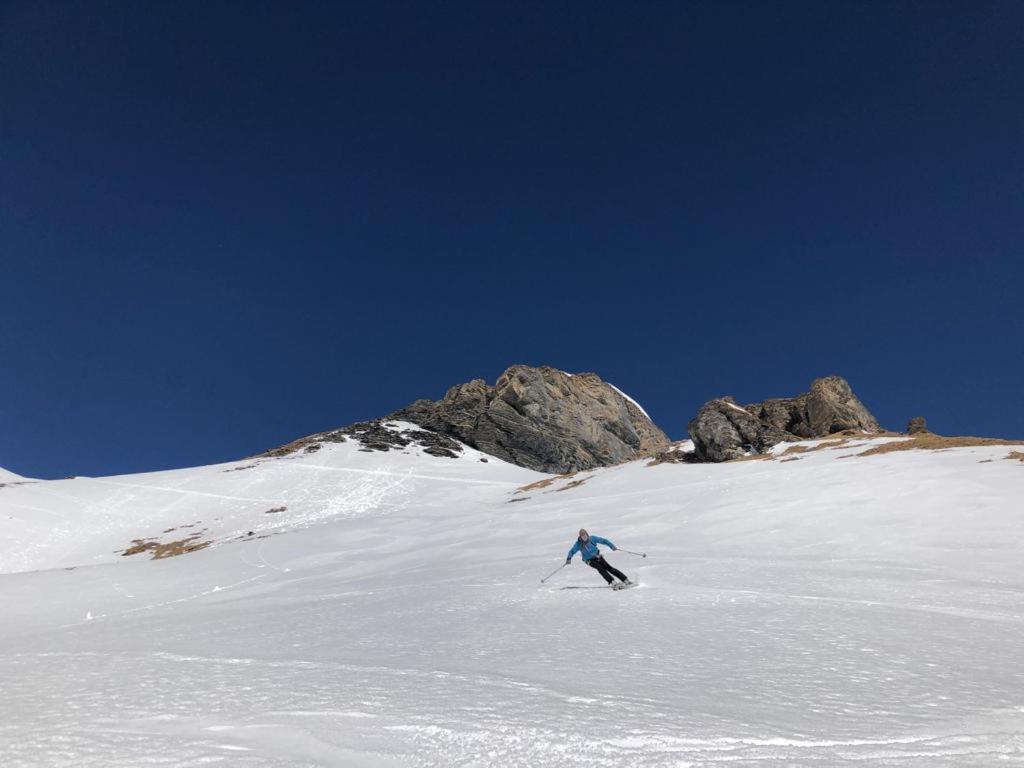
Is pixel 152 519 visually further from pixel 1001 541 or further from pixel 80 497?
pixel 1001 541

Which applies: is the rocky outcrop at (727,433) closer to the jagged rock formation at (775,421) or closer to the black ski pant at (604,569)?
the jagged rock formation at (775,421)

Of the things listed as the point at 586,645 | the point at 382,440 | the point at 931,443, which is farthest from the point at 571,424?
the point at 586,645

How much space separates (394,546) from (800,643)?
23990mm

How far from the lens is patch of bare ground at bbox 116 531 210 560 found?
38.6 meters

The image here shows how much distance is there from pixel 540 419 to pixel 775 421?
46.3m

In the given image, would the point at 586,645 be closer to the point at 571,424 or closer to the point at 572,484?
the point at 572,484

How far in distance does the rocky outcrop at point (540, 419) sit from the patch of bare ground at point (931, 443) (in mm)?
55608

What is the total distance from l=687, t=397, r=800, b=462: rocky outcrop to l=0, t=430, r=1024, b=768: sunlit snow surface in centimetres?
2342

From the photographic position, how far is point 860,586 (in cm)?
1240

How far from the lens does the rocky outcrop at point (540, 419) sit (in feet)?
315

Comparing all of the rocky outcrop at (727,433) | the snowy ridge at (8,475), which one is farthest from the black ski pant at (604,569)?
the snowy ridge at (8,475)

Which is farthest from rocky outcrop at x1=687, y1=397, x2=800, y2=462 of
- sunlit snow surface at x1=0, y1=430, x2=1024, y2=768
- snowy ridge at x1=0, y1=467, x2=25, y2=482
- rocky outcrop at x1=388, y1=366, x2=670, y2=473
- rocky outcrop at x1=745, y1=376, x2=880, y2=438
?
snowy ridge at x1=0, y1=467, x2=25, y2=482

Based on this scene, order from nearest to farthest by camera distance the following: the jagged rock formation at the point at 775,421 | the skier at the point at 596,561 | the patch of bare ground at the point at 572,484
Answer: the skier at the point at 596,561, the patch of bare ground at the point at 572,484, the jagged rock formation at the point at 775,421

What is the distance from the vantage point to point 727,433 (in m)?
52.5
